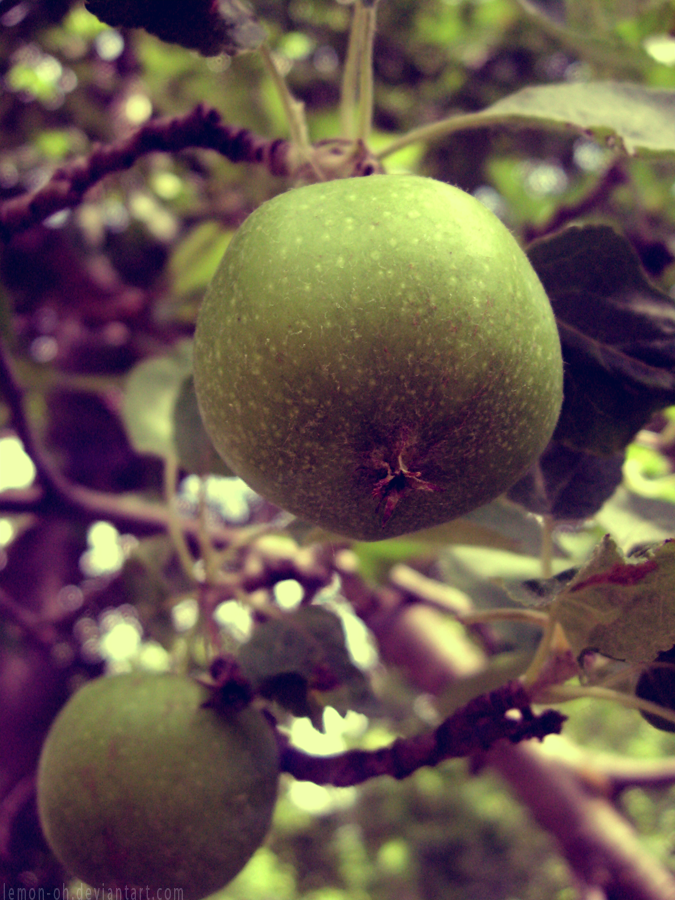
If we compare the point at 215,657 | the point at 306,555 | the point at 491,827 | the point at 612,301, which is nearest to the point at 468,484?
the point at 612,301

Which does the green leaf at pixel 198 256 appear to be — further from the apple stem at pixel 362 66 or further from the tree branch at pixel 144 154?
the apple stem at pixel 362 66

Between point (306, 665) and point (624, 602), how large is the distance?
421 millimetres

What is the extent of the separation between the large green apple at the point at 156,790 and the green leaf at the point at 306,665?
6 cm

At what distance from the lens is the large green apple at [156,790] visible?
80 cm

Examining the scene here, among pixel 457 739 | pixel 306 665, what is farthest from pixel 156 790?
pixel 457 739

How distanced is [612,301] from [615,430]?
0.47ft

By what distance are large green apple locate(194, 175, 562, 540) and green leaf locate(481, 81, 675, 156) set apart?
0.22m

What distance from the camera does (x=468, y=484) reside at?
0.64 m

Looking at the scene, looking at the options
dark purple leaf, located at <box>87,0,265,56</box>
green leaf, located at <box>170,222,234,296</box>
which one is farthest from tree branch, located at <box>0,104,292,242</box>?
green leaf, located at <box>170,222,234,296</box>

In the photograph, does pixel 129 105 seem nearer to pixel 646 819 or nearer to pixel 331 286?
pixel 331 286

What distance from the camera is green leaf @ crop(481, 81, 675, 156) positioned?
30.2 inches

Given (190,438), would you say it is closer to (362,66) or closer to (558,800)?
(362,66)

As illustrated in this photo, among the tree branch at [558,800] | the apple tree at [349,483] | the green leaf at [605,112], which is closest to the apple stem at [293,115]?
the apple tree at [349,483]

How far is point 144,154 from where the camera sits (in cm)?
95
